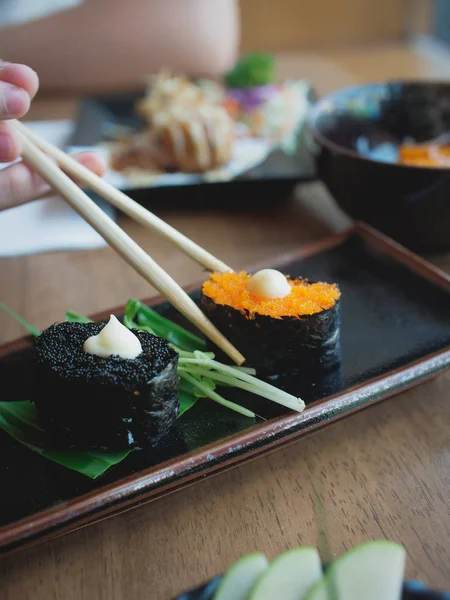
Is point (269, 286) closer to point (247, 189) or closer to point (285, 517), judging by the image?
point (285, 517)

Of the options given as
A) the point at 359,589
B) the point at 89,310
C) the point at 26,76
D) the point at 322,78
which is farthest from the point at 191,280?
the point at 322,78

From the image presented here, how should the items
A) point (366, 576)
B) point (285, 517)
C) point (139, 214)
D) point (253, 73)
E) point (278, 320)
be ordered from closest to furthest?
1. point (366, 576)
2. point (285, 517)
3. point (278, 320)
4. point (139, 214)
5. point (253, 73)

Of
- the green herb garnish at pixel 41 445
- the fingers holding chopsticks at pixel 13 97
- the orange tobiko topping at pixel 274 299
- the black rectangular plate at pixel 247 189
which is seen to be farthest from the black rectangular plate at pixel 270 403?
the black rectangular plate at pixel 247 189

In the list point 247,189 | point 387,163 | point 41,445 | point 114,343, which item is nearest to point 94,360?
point 114,343

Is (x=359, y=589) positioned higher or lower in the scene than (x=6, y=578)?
higher

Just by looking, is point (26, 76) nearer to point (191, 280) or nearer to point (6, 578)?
point (191, 280)

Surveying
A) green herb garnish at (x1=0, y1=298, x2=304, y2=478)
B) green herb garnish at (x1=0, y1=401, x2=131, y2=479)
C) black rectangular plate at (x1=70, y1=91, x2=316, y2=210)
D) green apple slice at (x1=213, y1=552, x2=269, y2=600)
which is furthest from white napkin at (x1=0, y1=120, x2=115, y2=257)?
green apple slice at (x1=213, y1=552, x2=269, y2=600)
